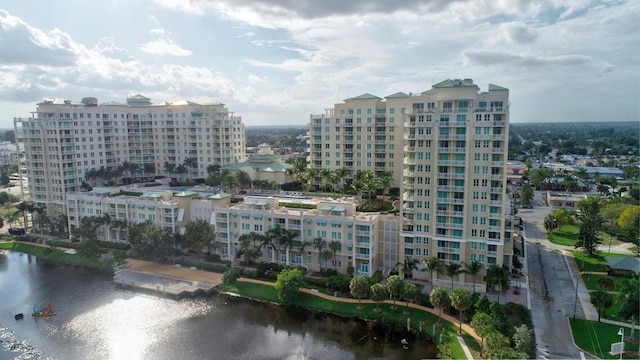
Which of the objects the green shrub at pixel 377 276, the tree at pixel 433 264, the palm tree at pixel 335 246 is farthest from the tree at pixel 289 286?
the tree at pixel 433 264

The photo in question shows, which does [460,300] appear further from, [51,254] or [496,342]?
[51,254]

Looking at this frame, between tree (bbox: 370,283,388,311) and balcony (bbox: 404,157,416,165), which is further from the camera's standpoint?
balcony (bbox: 404,157,416,165)

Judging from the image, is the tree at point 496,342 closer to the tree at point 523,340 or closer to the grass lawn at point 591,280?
the tree at point 523,340

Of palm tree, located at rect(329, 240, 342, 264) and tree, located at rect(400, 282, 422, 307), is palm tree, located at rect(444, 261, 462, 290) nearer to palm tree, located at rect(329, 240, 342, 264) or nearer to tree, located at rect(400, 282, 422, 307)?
tree, located at rect(400, 282, 422, 307)

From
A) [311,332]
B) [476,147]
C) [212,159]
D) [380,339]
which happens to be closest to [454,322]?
[380,339]

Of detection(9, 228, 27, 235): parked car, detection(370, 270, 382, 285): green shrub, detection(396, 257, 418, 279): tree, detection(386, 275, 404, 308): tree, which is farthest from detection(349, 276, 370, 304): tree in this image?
detection(9, 228, 27, 235): parked car
